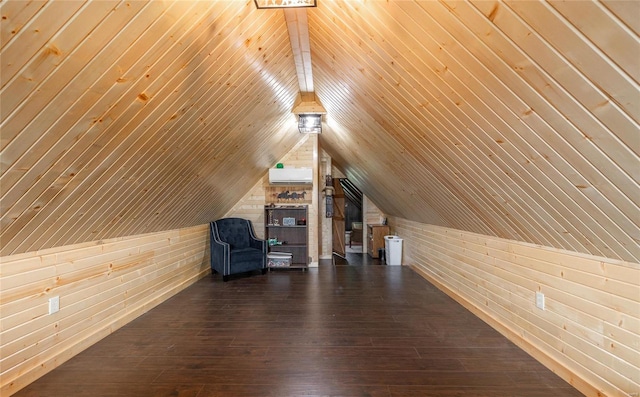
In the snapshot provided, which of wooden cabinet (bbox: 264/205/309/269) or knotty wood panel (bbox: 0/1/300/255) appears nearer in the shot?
knotty wood panel (bbox: 0/1/300/255)

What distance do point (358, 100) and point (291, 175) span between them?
2.82 meters

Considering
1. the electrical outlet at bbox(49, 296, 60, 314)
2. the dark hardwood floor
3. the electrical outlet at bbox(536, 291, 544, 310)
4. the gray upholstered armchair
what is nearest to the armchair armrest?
the gray upholstered armchair

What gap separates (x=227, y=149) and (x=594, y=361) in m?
3.79

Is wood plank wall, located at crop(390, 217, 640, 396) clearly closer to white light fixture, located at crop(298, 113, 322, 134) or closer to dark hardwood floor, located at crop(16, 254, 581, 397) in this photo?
dark hardwood floor, located at crop(16, 254, 581, 397)

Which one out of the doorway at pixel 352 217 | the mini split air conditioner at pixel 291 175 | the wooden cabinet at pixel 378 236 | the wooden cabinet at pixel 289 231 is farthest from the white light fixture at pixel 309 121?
the doorway at pixel 352 217

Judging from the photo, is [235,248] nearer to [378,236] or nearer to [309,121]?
[309,121]

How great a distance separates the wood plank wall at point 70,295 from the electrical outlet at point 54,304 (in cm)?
3

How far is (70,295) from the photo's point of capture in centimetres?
244

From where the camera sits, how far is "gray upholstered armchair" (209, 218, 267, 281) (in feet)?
15.6

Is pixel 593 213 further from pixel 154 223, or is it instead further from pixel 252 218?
pixel 252 218

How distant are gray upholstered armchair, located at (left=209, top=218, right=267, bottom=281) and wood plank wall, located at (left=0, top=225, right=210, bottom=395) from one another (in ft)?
3.37

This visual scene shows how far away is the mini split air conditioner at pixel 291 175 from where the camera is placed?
564 cm

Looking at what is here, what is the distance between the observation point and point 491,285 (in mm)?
3049

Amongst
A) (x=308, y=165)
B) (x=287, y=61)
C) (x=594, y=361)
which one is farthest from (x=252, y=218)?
(x=594, y=361)
